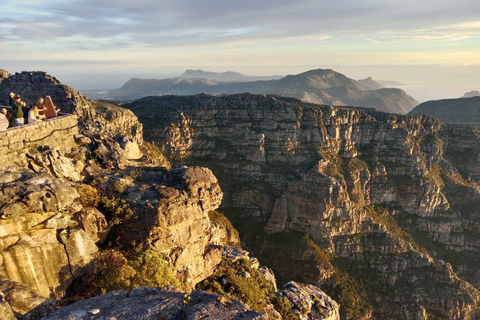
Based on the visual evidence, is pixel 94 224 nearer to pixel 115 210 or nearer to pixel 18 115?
pixel 115 210

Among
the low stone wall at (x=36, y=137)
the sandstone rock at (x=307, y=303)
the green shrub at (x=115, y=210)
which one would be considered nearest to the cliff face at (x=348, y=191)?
the sandstone rock at (x=307, y=303)

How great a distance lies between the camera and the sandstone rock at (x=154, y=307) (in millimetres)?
14117

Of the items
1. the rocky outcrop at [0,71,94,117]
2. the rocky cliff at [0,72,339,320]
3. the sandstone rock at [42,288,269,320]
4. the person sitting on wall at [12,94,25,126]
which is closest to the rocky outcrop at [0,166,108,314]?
the rocky cliff at [0,72,339,320]

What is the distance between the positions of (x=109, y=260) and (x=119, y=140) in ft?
64.7

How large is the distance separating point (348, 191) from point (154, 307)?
295 feet

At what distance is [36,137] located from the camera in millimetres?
25422

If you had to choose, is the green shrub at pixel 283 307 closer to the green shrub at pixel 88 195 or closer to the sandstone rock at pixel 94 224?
the sandstone rock at pixel 94 224

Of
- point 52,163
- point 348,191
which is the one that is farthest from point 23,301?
point 348,191

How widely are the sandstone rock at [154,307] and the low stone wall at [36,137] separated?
44.7 feet

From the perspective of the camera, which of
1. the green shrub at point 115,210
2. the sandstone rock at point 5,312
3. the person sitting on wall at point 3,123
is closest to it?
the sandstone rock at point 5,312

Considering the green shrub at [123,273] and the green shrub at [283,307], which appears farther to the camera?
the green shrub at [283,307]

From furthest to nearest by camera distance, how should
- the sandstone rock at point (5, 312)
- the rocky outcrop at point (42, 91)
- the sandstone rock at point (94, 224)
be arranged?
1. the rocky outcrop at point (42, 91)
2. the sandstone rock at point (94, 224)
3. the sandstone rock at point (5, 312)

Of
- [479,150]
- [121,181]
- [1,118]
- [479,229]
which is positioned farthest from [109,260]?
[479,150]

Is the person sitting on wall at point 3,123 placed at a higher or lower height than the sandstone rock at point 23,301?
higher
